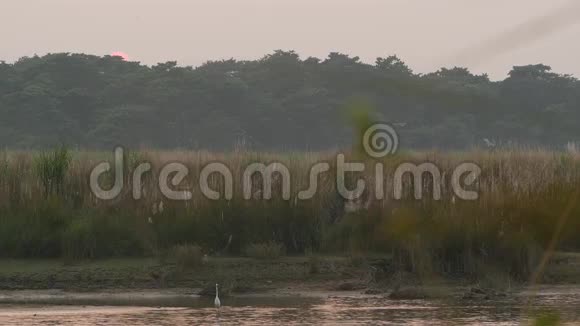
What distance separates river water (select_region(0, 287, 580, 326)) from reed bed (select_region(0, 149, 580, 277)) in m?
0.77

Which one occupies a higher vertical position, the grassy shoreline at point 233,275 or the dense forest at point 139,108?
the dense forest at point 139,108

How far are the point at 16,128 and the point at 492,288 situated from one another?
34991mm

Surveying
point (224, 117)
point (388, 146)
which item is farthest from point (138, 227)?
point (224, 117)

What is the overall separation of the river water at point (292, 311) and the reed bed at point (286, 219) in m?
0.77

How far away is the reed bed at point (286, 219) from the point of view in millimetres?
10492

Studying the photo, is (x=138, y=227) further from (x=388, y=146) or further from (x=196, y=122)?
(x=196, y=122)

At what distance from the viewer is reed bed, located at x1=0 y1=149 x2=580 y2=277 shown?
10.5m

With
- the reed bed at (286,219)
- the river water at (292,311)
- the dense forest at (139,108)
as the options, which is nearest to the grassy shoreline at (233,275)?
the reed bed at (286,219)

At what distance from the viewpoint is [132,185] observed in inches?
484
